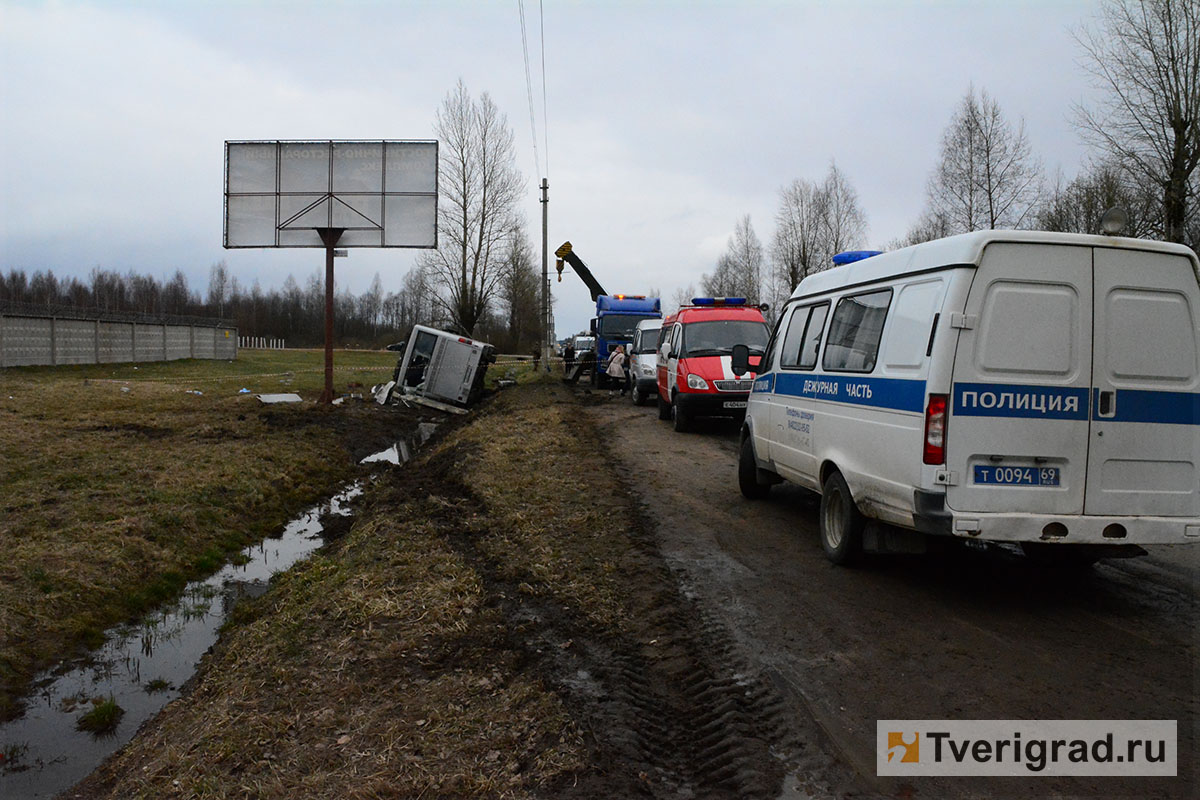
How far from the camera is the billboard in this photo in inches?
883

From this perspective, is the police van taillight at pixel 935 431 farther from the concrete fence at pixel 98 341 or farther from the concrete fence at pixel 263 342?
the concrete fence at pixel 263 342

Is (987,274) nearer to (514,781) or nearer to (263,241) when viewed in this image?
(514,781)

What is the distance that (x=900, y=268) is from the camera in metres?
6.06

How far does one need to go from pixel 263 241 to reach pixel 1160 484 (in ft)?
72.2

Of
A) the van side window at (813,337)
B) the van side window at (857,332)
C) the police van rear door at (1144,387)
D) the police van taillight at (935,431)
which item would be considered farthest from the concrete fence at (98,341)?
the police van rear door at (1144,387)

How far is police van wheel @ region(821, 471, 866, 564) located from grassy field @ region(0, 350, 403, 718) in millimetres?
5809

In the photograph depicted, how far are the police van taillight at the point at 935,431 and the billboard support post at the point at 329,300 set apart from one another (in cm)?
1859

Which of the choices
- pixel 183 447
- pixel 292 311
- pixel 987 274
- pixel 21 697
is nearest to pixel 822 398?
pixel 987 274

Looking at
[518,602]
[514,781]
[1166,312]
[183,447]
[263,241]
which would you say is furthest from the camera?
[263,241]

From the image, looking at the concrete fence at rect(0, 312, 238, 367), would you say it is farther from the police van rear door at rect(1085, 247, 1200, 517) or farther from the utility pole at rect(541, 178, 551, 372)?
the police van rear door at rect(1085, 247, 1200, 517)

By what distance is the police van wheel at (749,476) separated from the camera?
30.0ft

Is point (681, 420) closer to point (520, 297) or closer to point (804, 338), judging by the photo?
point (804, 338)

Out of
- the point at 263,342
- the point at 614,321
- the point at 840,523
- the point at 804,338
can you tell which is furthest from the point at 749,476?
the point at 263,342

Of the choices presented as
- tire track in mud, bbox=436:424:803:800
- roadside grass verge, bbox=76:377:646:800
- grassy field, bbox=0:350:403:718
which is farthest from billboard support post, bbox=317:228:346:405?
tire track in mud, bbox=436:424:803:800
